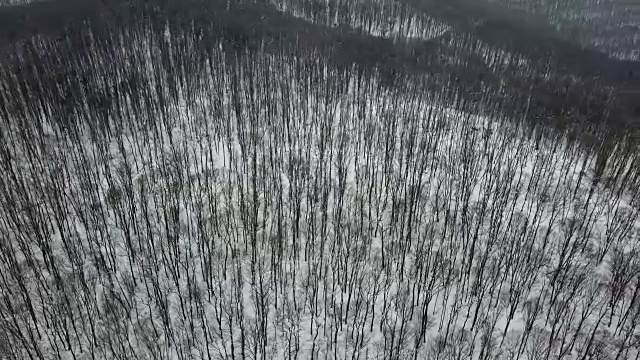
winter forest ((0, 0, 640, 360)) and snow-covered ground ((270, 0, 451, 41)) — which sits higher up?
snow-covered ground ((270, 0, 451, 41))

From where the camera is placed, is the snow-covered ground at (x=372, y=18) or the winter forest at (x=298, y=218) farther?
the snow-covered ground at (x=372, y=18)

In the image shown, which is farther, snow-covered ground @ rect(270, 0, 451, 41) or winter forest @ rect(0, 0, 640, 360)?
snow-covered ground @ rect(270, 0, 451, 41)

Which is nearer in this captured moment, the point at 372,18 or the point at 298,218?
the point at 298,218

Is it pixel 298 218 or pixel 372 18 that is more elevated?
pixel 372 18

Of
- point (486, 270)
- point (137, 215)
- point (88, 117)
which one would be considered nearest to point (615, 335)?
point (486, 270)

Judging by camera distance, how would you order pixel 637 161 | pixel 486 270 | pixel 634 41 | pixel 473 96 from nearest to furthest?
pixel 486 270 → pixel 637 161 → pixel 473 96 → pixel 634 41

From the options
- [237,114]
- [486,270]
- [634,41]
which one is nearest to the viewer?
[486,270]

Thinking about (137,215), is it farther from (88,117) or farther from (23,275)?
(88,117)

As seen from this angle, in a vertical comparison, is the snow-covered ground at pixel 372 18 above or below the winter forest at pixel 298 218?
above
